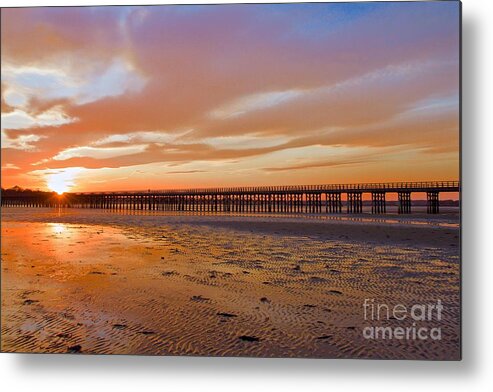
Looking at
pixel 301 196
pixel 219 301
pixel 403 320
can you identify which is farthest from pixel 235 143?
pixel 301 196

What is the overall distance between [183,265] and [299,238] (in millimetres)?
4341

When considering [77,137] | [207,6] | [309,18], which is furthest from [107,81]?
[309,18]

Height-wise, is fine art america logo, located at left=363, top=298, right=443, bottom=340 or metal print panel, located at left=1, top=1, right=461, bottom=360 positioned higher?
metal print panel, located at left=1, top=1, right=461, bottom=360

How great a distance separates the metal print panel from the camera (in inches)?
180

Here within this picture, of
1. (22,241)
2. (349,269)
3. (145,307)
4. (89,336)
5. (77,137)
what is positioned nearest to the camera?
(89,336)

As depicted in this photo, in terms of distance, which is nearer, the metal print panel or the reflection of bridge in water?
the metal print panel

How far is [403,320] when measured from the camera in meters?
4.67

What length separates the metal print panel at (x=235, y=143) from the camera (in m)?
4.57

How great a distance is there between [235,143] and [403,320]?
161 inches

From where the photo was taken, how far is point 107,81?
19.9 feet

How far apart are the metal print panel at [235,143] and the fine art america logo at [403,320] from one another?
16 millimetres

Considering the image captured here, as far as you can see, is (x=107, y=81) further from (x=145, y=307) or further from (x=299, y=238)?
(x=299, y=238)

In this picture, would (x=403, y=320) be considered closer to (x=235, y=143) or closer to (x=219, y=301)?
(x=219, y=301)

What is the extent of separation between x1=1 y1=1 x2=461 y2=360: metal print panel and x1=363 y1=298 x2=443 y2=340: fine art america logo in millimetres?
16
